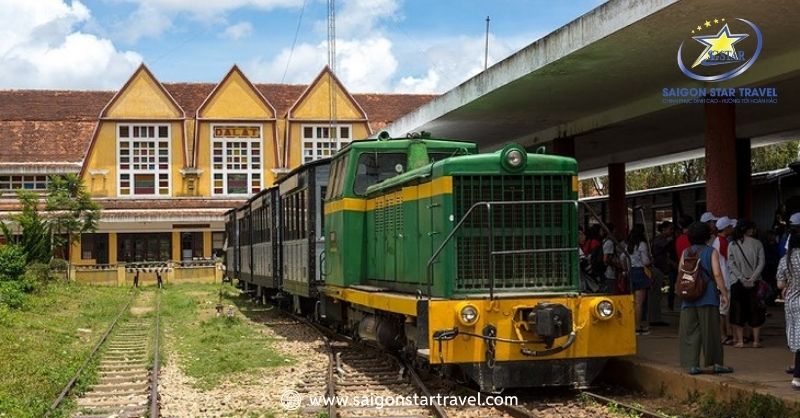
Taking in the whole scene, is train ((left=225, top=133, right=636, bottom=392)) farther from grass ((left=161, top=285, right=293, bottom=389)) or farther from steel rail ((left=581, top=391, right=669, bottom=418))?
grass ((left=161, top=285, right=293, bottom=389))

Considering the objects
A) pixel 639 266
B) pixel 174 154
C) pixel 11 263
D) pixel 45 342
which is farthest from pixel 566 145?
pixel 174 154

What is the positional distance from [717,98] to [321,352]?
7.41m

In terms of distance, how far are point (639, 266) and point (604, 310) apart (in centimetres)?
390

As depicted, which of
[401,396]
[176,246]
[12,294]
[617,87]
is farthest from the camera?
[176,246]

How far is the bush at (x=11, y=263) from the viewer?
92.6ft

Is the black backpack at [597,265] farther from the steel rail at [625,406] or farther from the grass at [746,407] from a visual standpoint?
the grass at [746,407]

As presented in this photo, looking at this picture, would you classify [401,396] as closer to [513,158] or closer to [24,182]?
[513,158]

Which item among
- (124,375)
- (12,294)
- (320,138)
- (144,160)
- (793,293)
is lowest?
(124,375)

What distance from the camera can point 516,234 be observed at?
988cm

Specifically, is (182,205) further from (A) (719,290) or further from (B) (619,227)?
(A) (719,290)

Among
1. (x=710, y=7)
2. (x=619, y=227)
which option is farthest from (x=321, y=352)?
(x=619, y=227)

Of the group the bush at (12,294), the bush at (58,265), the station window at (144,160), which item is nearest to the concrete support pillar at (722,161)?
the bush at (12,294)

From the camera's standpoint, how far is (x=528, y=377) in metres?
9.51

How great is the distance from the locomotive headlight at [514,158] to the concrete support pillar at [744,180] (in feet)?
43.1
